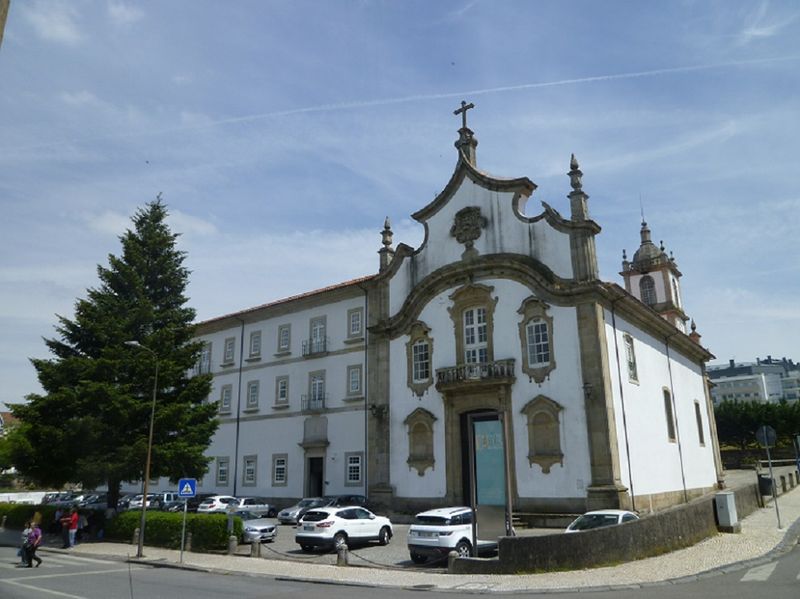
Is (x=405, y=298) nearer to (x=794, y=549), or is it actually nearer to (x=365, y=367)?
(x=365, y=367)

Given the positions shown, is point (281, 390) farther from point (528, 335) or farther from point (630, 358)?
point (630, 358)

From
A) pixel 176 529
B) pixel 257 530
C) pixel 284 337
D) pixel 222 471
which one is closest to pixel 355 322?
pixel 284 337

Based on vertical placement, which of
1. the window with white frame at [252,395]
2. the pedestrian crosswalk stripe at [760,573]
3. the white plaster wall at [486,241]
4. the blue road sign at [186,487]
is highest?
the white plaster wall at [486,241]

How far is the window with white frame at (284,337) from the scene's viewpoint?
40719 mm

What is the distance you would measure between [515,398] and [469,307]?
5276 mm

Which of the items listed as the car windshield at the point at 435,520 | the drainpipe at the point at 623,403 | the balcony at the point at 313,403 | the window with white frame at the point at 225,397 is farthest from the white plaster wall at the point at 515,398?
the window with white frame at the point at 225,397

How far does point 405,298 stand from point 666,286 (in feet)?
86.2

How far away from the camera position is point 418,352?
3284cm

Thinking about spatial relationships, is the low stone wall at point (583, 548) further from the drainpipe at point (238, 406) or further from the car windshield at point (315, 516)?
the drainpipe at point (238, 406)

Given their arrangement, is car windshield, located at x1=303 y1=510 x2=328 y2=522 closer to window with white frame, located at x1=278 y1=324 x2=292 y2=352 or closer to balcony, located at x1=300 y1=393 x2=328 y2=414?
balcony, located at x1=300 y1=393 x2=328 y2=414

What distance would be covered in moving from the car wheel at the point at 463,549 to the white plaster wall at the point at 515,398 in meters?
9.66

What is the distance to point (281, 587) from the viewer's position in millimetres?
15188

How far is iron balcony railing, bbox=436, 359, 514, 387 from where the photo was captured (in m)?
28.9

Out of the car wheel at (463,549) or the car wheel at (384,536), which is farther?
the car wheel at (384,536)
